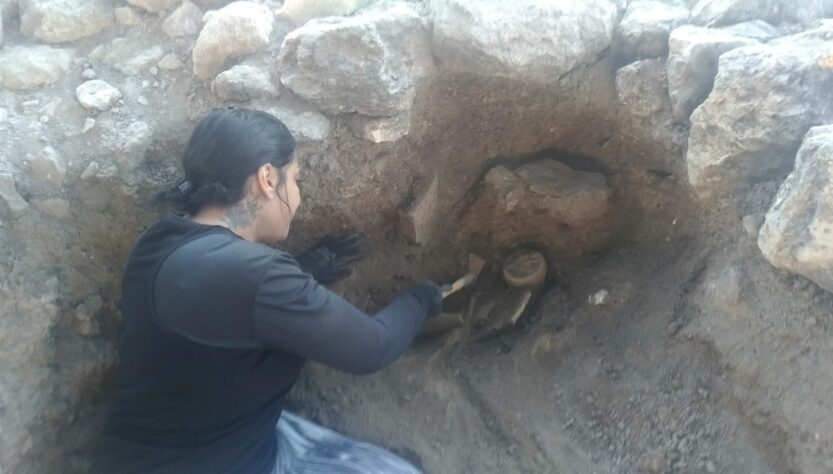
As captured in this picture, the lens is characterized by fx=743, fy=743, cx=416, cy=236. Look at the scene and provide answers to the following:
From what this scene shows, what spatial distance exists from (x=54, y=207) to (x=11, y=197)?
8 centimetres

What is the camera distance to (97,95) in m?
1.64

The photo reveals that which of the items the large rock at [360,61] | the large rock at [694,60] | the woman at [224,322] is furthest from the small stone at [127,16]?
the large rock at [694,60]

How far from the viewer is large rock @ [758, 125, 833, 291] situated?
1.15 meters

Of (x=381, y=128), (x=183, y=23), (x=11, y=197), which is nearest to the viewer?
(x=11, y=197)

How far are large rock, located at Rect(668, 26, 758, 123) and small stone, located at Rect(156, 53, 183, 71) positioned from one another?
1.08 metres

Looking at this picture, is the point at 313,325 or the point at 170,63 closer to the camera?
the point at 313,325

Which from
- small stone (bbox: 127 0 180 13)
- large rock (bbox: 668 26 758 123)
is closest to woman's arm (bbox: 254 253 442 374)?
large rock (bbox: 668 26 758 123)

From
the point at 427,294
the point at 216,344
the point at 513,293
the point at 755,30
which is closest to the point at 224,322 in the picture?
the point at 216,344

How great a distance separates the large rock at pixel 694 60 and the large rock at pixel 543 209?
0.41 meters

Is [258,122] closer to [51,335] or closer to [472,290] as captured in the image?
[51,335]

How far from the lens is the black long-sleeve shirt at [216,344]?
1191 millimetres

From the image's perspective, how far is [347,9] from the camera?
1.70m

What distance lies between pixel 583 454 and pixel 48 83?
1.43 meters

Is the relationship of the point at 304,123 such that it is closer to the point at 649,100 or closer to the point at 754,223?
the point at 649,100
